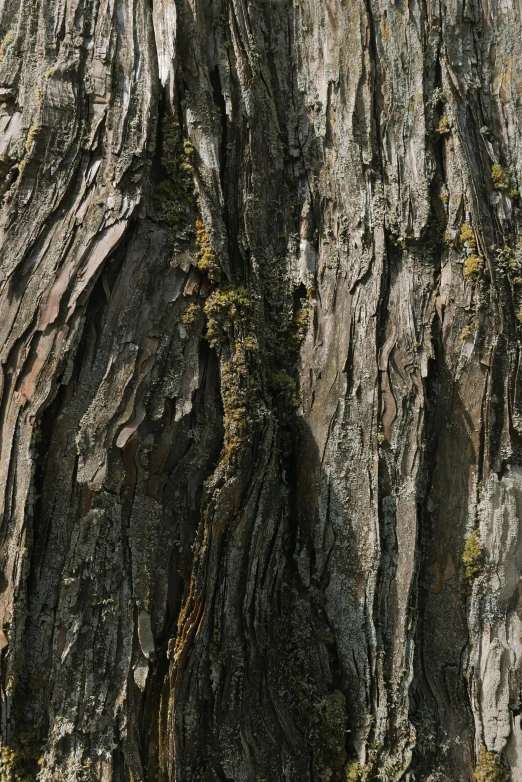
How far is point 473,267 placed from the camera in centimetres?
357

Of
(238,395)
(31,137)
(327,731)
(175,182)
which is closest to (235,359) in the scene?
(238,395)

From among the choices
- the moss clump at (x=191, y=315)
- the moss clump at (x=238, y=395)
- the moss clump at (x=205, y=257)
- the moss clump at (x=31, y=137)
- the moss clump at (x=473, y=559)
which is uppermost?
the moss clump at (x=31, y=137)

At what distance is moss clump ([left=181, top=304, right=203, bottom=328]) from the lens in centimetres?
331

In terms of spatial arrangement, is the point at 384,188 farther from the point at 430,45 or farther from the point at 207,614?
the point at 207,614

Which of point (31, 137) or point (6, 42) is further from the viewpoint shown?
point (6, 42)

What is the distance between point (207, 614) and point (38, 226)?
2152 mm

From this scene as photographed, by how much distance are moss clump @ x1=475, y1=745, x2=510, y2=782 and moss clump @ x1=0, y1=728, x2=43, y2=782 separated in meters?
2.24

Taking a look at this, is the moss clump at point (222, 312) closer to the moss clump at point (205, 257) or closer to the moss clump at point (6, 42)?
the moss clump at point (205, 257)

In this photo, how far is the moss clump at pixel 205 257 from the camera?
11.0 feet

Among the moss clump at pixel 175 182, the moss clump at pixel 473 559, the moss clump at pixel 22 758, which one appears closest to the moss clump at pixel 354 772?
the moss clump at pixel 473 559

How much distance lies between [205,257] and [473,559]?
2.20 metres

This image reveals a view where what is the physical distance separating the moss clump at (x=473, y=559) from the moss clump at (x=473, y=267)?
1.46 metres

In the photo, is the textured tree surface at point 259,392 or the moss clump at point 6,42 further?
the moss clump at point 6,42

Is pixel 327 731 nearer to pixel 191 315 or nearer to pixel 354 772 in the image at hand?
pixel 354 772
